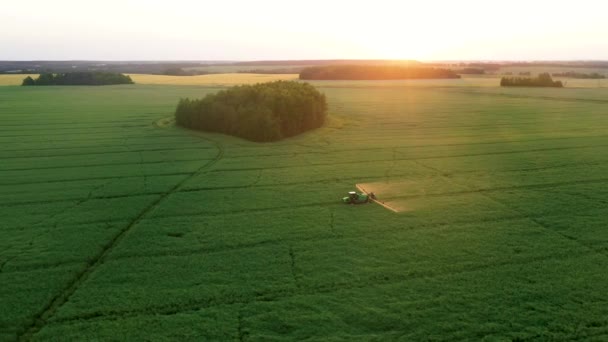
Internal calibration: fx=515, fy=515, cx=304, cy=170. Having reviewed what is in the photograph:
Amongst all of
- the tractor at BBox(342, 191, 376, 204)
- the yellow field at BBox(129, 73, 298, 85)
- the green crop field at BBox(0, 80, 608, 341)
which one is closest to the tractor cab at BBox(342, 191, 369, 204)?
the tractor at BBox(342, 191, 376, 204)

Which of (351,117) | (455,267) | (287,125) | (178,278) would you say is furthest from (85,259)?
(351,117)

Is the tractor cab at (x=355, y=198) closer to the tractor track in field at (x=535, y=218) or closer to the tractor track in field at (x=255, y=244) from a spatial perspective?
the tractor track in field at (x=255, y=244)

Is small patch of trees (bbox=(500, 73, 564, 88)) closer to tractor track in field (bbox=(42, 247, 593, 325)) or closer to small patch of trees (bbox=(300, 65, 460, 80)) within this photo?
small patch of trees (bbox=(300, 65, 460, 80))

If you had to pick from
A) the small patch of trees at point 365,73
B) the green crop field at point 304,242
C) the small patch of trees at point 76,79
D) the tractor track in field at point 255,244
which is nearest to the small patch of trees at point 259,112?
the green crop field at point 304,242

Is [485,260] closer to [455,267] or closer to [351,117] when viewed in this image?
[455,267]

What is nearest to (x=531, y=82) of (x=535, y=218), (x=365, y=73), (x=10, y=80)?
(x=365, y=73)
